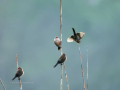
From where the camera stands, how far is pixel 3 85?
929 centimetres

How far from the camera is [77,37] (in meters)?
15.7

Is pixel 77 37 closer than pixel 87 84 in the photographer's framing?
No

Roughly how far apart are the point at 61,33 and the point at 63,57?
3.20 m

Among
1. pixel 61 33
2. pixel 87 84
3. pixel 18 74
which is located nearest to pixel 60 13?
pixel 61 33

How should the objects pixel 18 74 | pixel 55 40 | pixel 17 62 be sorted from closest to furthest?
1. pixel 17 62
2. pixel 18 74
3. pixel 55 40

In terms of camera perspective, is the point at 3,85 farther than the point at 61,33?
No

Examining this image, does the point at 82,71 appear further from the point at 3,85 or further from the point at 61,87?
the point at 3,85

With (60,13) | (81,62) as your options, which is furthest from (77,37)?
(60,13)

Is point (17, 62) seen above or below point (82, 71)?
above

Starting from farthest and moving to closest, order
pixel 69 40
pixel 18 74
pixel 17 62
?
pixel 69 40, pixel 18 74, pixel 17 62

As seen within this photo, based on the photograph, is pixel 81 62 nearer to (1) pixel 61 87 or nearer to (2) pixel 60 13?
(1) pixel 61 87

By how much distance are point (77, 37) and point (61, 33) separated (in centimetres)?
505

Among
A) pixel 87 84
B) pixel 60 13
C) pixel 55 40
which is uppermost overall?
pixel 60 13

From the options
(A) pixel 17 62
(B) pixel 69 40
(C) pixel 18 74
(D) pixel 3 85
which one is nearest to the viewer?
(D) pixel 3 85
